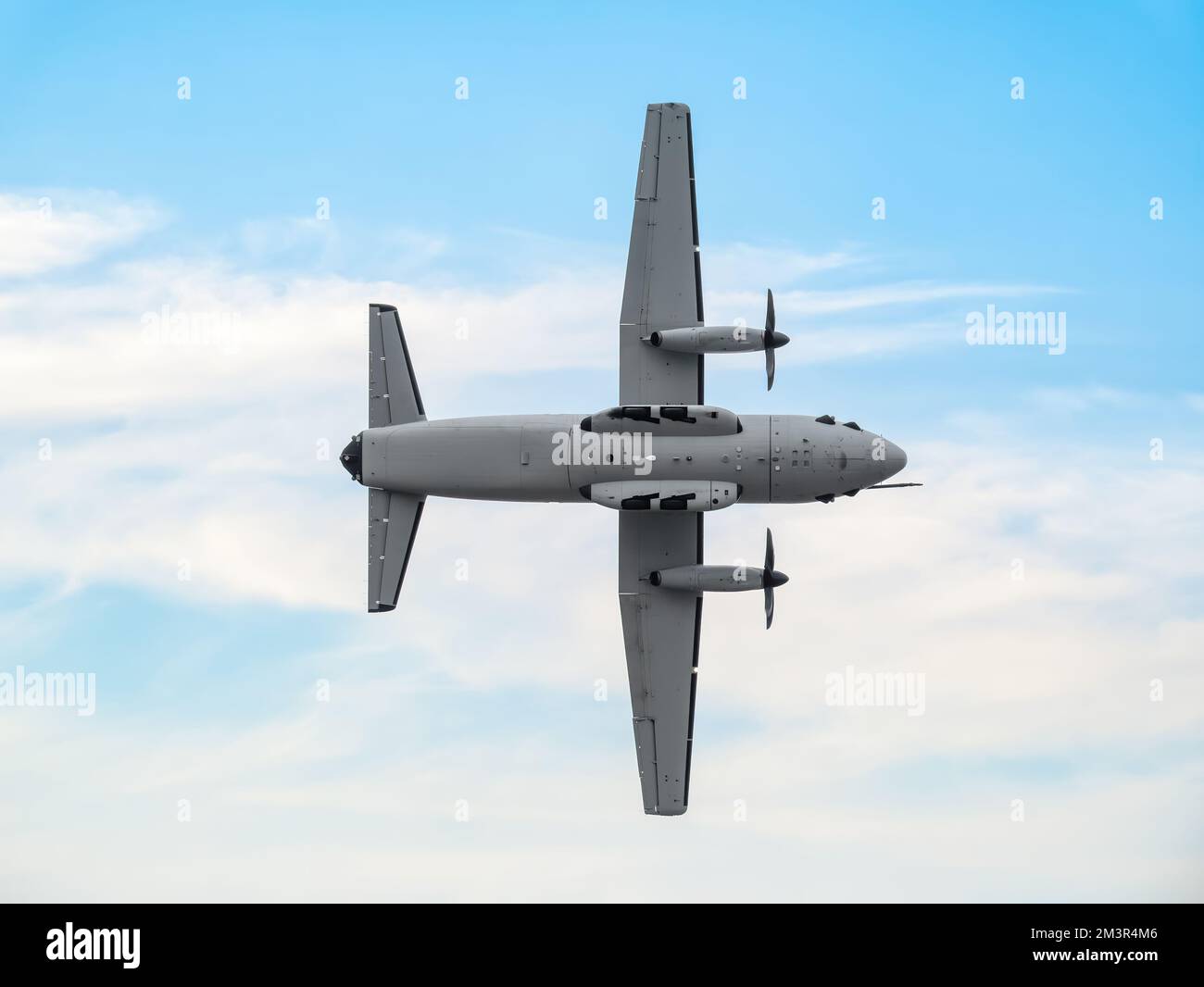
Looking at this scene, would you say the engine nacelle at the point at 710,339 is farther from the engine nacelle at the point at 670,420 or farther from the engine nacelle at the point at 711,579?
the engine nacelle at the point at 711,579

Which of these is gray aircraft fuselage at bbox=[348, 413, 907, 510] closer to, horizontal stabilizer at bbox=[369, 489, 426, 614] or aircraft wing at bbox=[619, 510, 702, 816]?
horizontal stabilizer at bbox=[369, 489, 426, 614]

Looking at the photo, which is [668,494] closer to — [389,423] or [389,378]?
[389,423]

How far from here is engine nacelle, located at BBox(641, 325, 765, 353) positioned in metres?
43.4

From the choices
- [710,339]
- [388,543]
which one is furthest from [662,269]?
[388,543]

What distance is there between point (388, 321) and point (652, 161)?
34.8 feet

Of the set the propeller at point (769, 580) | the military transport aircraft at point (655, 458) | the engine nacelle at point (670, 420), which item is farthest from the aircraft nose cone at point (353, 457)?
the propeller at point (769, 580)

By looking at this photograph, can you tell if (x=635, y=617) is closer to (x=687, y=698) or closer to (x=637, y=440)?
(x=687, y=698)

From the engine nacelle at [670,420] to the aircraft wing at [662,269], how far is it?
974mm

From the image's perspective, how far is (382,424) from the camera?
45156 mm

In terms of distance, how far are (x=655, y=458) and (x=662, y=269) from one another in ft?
21.7

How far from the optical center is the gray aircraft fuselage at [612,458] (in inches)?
1715

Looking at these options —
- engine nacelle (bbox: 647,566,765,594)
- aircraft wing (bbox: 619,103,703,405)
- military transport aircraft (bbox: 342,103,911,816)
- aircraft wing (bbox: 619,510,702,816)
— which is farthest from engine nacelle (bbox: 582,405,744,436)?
engine nacelle (bbox: 647,566,765,594)

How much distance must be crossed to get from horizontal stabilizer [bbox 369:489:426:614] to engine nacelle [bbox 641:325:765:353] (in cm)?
1011

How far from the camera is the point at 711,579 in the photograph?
4416 centimetres
